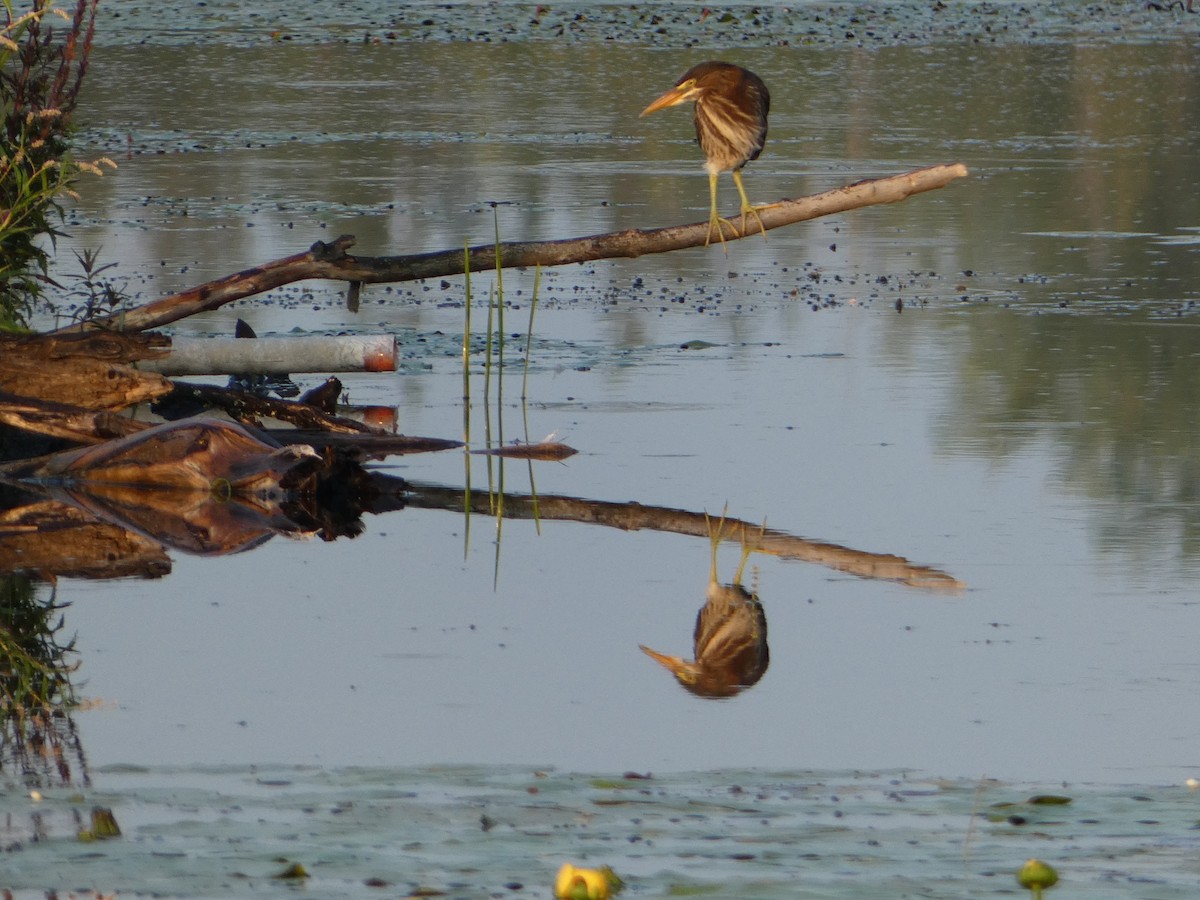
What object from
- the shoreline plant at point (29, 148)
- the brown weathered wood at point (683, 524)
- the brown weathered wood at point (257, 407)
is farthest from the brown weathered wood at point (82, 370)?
the brown weathered wood at point (683, 524)

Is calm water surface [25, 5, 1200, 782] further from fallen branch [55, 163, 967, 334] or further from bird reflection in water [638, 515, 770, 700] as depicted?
fallen branch [55, 163, 967, 334]

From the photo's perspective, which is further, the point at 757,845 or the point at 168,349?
the point at 168,349

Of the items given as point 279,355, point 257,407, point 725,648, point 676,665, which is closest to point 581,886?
point 676,665

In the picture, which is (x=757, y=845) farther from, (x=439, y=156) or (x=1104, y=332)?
(x=439, y=156)

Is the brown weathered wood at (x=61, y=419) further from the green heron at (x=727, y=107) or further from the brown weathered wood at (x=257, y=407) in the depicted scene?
the green heron at (x=727, y=107)

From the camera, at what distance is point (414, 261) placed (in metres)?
11.1

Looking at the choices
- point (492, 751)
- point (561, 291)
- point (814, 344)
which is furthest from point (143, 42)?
point (492, 751)

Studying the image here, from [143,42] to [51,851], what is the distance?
94.3ft

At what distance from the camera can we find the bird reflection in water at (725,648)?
7102mm

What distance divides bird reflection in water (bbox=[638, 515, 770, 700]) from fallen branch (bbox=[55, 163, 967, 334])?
9.97ft

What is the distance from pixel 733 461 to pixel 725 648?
2.79 metres

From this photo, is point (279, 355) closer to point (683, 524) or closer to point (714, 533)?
point (683, 524)

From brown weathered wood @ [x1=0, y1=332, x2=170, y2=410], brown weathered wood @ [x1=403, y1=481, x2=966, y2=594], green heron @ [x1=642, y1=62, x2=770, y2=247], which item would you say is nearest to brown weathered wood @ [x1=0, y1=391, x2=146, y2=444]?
brown weathered wood @ [x1=0, y1=332, x2=170, y2=410]

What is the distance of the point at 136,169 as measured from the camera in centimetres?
2052
